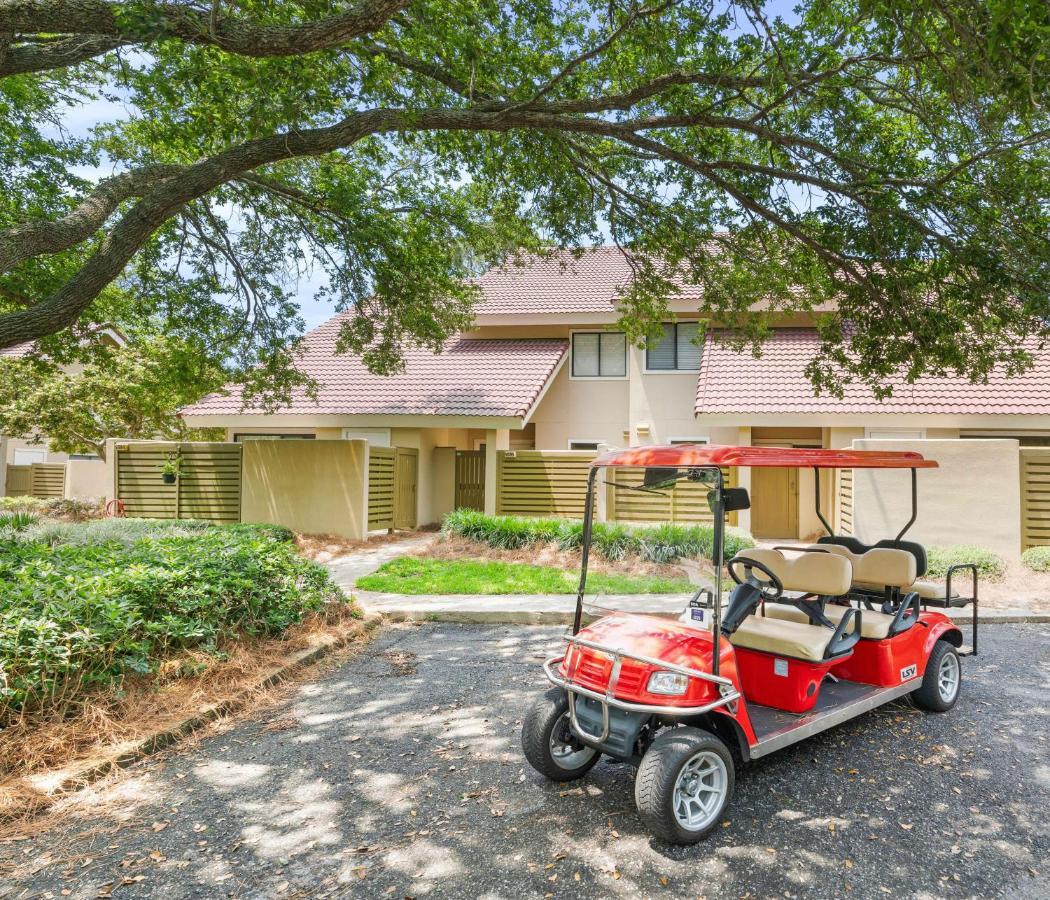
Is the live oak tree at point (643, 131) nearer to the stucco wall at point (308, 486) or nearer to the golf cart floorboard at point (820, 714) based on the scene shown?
the golf cart floorboard at point (820, 714)

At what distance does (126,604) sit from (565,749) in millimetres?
3322

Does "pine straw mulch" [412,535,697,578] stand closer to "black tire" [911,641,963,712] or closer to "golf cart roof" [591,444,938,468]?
"black tire" [911,641,963,712]

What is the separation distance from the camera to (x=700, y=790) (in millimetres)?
3529

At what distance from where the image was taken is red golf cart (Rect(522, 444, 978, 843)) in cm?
349

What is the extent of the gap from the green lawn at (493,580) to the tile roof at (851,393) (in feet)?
17.5

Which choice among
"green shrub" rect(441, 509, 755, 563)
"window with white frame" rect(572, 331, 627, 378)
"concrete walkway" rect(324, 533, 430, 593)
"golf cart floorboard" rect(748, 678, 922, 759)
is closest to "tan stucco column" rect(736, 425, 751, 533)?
"green shrub" rect(441, 509, 755, 563)

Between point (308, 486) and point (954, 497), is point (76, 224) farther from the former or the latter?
point (954, 497)

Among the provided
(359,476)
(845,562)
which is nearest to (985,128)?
(845,562)

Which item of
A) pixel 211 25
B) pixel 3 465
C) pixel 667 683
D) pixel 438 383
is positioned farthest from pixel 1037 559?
pixel 3 465

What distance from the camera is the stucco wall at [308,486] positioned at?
1436cm

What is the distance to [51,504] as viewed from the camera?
62.7ft

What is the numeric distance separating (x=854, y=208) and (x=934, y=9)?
242 cm

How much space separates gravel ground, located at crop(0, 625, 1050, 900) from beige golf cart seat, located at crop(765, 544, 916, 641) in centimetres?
77

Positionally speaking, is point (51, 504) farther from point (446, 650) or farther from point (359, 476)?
point (446, 650)
